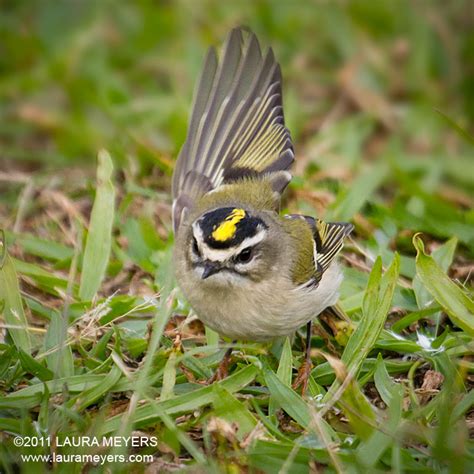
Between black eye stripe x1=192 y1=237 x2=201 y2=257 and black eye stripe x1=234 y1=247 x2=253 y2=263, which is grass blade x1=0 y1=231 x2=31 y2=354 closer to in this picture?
black eye stripe x1=192 y1=237 x2=201 y2=257

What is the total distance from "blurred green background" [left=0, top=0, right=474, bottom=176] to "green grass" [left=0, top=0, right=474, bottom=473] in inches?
0.8

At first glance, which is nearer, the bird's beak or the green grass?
the green grass

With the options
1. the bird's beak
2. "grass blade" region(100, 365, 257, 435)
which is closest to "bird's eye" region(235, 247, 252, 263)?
the bird's beak

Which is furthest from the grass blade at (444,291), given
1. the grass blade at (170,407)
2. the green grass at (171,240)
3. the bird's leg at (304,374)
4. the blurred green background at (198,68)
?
the blurred green background at (198,68)

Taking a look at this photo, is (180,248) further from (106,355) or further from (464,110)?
(464,110)

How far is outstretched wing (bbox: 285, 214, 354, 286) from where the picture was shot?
15.6ft

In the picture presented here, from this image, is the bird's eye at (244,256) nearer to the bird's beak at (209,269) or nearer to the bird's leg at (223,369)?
the bird's beak at (209,269)

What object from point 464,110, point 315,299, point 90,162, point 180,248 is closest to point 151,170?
point 90,162

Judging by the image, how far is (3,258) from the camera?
182 inches

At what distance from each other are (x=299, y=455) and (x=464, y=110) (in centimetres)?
530

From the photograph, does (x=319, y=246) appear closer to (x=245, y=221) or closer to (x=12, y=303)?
(x=245, y=221)

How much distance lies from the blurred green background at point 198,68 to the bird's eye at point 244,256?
309 cm

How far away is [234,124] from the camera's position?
18.0 ft

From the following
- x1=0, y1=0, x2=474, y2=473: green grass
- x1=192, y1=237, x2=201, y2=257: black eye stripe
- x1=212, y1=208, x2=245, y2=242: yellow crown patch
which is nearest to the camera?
x1=0, y1=0, x2=474, y2=473: green grass
